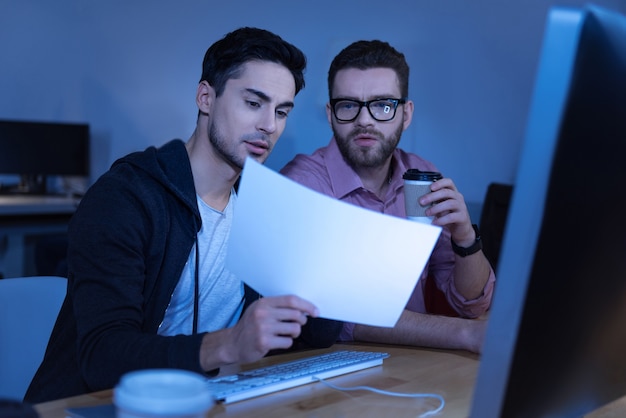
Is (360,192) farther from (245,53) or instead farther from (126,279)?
(126,279)

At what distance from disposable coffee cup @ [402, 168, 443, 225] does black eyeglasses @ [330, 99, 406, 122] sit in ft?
1.94

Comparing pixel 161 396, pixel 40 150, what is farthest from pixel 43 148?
A: pixel 161 396

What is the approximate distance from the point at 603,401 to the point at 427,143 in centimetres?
258

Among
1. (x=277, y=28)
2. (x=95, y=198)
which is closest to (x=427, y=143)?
(x=277, y=28)

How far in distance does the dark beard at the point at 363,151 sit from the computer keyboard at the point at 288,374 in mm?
732

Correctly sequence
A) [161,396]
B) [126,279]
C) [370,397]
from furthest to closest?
[126,279], [370,397], [161,396]

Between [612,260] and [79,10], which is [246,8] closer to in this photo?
[79,10]

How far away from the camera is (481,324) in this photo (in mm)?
1515

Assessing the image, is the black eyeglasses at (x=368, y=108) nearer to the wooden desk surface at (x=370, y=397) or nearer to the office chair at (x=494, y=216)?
the wooden desk surface at (x=370, y=397)

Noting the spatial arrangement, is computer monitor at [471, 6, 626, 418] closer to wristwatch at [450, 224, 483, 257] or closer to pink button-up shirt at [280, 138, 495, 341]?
wristwatch at [450, 224, 483, 257]

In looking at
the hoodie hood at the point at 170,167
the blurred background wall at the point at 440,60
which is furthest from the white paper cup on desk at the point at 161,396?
the blurred background wall at the point at 440,60

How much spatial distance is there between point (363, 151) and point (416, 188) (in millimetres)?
559

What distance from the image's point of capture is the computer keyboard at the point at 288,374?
3.55ft

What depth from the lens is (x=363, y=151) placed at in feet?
6.54
